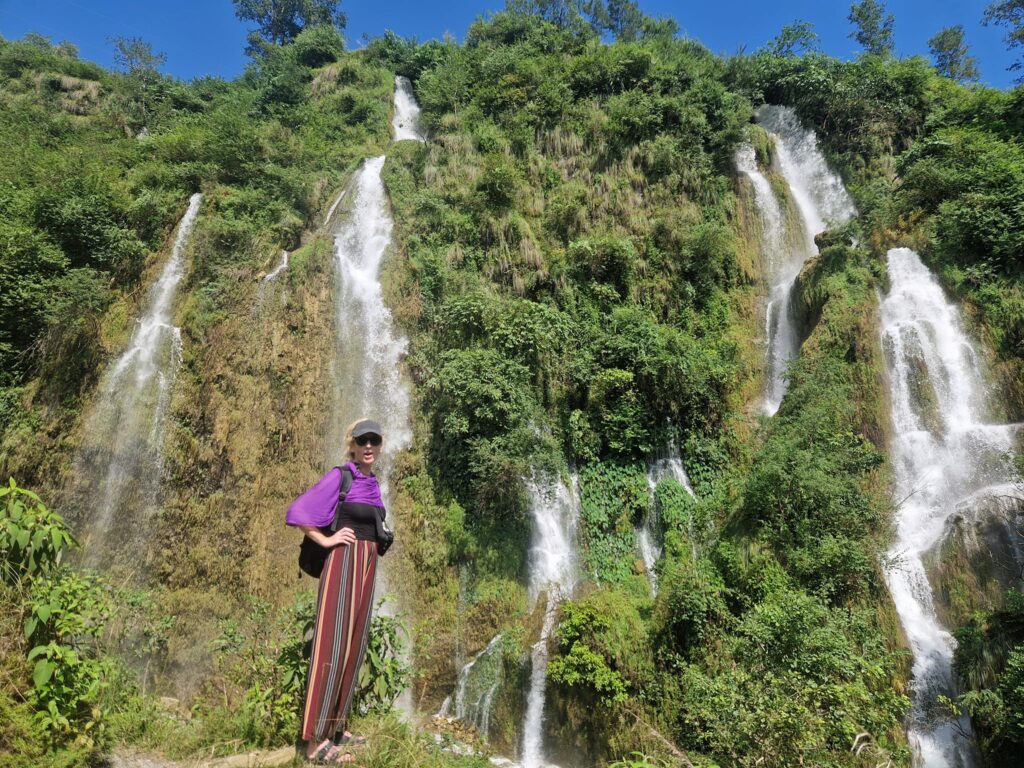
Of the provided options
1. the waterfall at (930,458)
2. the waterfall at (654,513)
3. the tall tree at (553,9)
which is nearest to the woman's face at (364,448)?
the waterfall at (654,513)

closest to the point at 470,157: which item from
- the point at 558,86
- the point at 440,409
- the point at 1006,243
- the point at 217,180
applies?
the point at 558,86

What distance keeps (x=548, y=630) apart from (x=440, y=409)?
5.39m

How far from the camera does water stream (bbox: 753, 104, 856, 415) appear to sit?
14148 mm

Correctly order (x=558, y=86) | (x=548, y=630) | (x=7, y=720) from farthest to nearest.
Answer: (x=558, y=86), (x=548, y=630), (x=7, y=720)

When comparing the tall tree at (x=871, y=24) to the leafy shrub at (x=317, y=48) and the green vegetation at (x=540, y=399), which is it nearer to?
the green vegetation at (x=540, y=399)

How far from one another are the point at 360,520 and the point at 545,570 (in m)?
8.18

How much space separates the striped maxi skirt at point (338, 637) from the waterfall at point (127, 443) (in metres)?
10.3

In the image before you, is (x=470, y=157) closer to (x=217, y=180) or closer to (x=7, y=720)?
(x=217, y=180)

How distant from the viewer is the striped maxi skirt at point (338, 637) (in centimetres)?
284

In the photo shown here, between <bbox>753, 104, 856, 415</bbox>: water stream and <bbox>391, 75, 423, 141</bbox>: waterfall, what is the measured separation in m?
15.1

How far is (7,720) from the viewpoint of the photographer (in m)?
2.44

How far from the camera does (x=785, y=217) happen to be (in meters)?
17.0

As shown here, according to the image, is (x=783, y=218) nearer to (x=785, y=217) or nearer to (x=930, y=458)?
(x=785, y=217)

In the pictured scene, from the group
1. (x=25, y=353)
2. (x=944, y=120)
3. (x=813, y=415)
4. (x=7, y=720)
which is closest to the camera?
(x=7, y=720)
